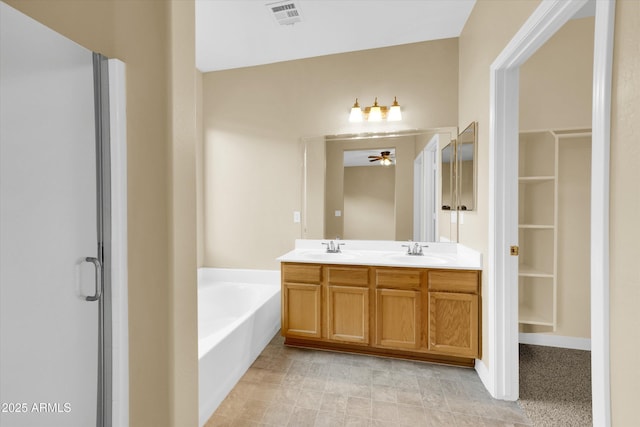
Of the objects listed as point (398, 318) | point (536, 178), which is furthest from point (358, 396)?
point (536, 178)

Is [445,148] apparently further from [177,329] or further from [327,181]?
[177,329]

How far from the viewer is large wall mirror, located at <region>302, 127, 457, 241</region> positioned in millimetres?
2900

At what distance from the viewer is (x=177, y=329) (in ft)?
4.08

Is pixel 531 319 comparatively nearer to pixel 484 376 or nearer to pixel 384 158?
pixel 484 376

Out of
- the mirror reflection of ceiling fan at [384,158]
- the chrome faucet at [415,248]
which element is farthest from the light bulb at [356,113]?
the chrome faucet at [415,248]

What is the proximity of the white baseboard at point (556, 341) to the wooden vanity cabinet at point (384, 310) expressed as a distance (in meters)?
0.82

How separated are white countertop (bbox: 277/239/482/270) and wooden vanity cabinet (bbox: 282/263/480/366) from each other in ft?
0.16

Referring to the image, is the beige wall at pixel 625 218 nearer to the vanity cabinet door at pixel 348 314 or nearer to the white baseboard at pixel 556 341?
the vanity cabinet door at pixel 348 314

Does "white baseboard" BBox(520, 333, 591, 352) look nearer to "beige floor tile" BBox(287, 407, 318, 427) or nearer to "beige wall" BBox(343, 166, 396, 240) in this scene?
"beige wall" BBox(343, 166, 396, 240)

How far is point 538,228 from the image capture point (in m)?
2.62

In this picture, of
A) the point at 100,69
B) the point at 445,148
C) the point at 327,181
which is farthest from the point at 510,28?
the point at 100,69

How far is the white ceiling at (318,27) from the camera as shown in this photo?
230cm

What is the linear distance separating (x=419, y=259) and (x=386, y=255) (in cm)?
33

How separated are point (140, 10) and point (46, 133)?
61 centimetres
